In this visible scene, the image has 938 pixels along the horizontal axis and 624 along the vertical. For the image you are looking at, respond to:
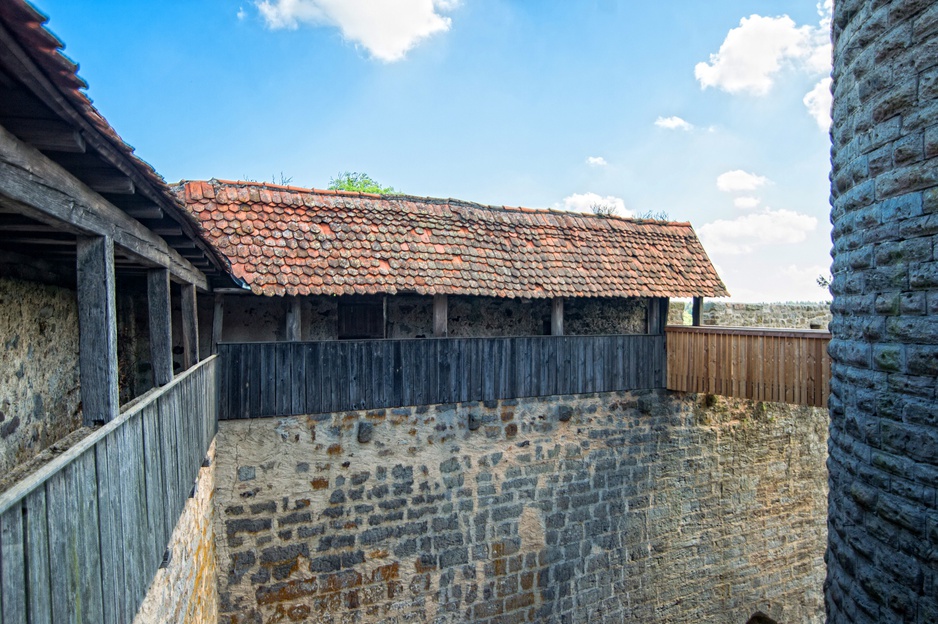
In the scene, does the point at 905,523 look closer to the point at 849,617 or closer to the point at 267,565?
the point at 849,617

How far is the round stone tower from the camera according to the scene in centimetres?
305

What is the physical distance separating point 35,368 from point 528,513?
605 cm

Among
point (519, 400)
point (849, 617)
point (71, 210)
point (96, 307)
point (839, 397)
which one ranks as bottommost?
point (849, 617)

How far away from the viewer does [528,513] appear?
7.64m

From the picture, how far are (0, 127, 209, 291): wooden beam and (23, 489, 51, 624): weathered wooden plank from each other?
3.37 ft

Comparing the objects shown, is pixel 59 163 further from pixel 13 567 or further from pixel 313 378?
pixel 313 378

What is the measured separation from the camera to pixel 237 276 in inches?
232

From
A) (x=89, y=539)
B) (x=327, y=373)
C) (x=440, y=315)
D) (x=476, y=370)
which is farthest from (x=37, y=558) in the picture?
(x=476, y=370)

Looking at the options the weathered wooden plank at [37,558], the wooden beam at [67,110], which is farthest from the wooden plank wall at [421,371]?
the weathered wooden plank at [37,558]

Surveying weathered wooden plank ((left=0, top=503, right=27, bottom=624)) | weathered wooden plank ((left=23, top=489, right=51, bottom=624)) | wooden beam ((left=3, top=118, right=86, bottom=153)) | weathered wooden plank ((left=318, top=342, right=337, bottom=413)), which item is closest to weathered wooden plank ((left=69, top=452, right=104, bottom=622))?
weathered wooden plank ((left=23, top=489, right=51, bottom=624))

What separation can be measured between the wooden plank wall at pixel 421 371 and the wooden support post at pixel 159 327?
7.54 feet

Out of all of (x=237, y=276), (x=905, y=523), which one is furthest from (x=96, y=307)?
(x=905, y=523)

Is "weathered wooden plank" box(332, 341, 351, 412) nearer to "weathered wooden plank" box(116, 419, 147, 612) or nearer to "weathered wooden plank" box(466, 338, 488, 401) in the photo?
"weathered wooden plank" box(466, 338, 488, 401)

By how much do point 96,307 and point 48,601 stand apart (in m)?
1.26
